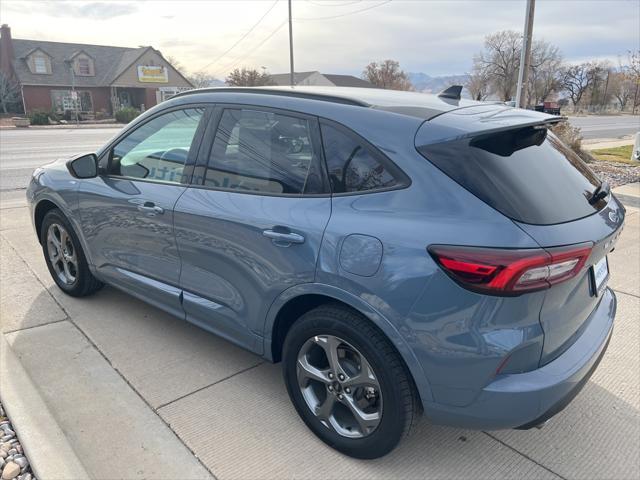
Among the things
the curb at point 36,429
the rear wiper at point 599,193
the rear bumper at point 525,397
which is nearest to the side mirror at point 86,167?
the curb at point 36,429

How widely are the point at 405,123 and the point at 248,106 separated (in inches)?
39.8

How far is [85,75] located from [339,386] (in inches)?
2095

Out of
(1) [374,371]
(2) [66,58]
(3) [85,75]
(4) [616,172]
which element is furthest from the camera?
(3) [85,75]

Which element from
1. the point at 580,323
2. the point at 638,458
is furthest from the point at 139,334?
the point at 638,458

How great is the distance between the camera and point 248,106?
2.84m

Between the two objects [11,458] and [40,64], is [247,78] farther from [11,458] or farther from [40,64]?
[11,458]

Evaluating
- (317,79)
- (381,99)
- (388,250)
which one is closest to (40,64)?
(317,79)

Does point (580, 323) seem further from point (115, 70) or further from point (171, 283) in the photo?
point (115, 70)

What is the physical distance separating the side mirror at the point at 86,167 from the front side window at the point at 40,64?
50166mm

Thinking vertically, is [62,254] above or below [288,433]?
above

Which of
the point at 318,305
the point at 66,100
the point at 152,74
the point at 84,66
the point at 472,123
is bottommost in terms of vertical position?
the point at 318,305

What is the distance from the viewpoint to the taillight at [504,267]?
188 cm

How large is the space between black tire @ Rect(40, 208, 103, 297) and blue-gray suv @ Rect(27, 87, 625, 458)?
110 centimetres

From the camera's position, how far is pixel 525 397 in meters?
2.00
